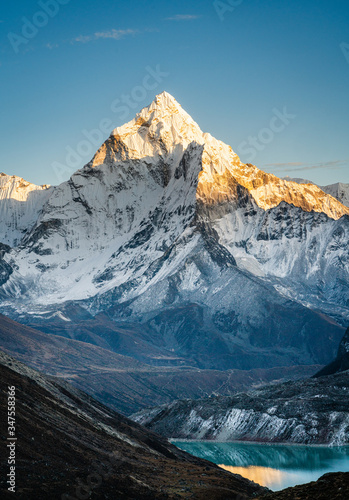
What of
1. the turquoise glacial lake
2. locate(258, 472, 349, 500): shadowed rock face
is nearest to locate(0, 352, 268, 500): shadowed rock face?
the turquoise glacial lake

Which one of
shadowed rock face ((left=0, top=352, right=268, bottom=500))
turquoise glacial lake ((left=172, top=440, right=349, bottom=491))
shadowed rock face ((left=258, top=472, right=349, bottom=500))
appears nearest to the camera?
shadowed rock face ((left=258, top=472, right=349, bottom=500))

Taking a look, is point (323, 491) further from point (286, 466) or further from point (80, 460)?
point (286, 466)

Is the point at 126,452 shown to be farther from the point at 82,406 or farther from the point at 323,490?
the point at 323,490

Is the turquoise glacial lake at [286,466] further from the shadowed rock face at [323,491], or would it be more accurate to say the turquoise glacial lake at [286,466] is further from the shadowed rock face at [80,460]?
the shadowed rock face at [323,491]

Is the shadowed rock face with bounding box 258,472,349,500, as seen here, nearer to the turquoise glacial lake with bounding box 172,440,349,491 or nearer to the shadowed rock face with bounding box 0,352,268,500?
the shadowed rock face with bounding box 0,352,268,500

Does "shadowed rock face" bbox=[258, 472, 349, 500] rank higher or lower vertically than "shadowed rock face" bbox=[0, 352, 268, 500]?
higher

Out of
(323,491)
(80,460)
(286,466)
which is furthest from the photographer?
(286,466)

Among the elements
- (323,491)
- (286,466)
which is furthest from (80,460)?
(286,466)

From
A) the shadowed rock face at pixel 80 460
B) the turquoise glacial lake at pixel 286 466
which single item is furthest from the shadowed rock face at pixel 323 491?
the turquoise glacial lake at pixel 286 466

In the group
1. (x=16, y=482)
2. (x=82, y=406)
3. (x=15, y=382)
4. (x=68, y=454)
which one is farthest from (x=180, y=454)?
(x=16, y=482)
